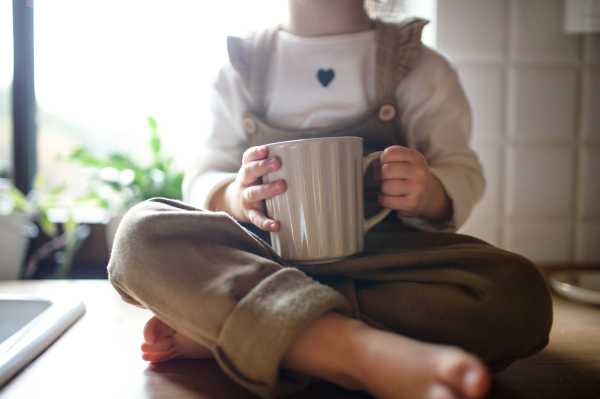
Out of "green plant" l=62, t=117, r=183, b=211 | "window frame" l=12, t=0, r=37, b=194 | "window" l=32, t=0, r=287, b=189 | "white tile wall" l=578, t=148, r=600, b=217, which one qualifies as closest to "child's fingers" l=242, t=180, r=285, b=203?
"green plant" l=62, t=117, r=183, b=211

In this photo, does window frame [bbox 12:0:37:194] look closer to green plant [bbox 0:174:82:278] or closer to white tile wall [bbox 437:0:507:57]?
green plant [bbox 0:174:82:278]

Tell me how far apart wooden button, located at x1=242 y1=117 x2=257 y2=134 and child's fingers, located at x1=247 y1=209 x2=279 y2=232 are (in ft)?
0.88

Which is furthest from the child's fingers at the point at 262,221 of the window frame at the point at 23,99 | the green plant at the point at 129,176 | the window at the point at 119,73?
the window frame at the point at 23,99

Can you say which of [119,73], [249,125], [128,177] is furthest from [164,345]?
[119,73]

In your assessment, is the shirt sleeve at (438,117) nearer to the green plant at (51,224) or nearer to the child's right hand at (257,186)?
the child's right hand at (257,186)

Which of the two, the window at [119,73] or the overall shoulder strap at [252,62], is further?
the window at [119,73]

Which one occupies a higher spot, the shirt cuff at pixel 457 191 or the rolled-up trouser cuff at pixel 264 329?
the shirt cuff at pixel 457 191

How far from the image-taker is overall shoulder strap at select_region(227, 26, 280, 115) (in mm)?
721

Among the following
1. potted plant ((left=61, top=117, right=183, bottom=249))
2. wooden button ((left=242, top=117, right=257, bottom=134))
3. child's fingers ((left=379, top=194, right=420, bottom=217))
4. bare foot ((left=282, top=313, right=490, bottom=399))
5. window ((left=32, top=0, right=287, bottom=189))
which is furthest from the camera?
window ((left=32, top=0, right=287, bottom=189))

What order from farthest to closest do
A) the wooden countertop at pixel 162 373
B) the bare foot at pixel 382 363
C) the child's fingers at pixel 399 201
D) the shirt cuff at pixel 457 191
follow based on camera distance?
1. the shirt cuff at pixel 457 191
2. the child's fingers at pixel 399 201
3. the wooden countertop at pixel 162 373
4. the bare foot at pixel 382 363

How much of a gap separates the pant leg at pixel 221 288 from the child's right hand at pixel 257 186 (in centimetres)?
3

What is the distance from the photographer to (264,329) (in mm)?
333

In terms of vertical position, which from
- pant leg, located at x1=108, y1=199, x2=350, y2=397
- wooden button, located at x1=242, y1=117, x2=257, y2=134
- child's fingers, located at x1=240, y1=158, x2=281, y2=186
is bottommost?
pant leg, located at x1=108, y1=199, x2=350, y2=397

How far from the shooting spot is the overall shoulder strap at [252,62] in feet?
2.37
